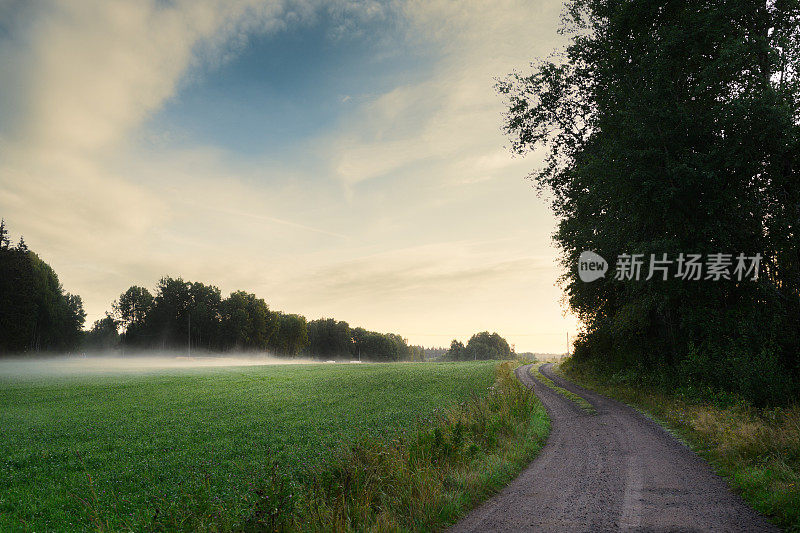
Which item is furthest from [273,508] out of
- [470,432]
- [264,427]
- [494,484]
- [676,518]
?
[264,427]

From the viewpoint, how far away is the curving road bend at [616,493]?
24.8 ft

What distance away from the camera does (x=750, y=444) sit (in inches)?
445

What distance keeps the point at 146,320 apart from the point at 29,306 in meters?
44.0

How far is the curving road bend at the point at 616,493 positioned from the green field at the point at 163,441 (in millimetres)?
4990

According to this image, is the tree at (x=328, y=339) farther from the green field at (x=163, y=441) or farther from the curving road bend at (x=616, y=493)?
the curving road bend at (x=616, y=493)

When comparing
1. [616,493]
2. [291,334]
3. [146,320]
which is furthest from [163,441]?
[291,334]

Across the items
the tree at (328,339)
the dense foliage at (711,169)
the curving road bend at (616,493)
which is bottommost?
the tree at (328,339)

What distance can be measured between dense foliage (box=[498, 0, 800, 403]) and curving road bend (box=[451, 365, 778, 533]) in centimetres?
785

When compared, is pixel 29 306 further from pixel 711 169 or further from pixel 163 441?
pixel 711 169

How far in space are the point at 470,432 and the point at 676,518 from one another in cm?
728

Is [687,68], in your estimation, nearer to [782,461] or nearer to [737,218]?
[737,218]

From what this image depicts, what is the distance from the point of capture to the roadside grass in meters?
8.15

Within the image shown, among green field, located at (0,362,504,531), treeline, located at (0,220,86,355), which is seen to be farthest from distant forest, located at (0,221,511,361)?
green field, located at (0,362,504,531)

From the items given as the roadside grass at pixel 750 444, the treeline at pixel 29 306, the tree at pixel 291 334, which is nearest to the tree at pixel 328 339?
the tree at pixel 291 334
